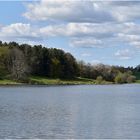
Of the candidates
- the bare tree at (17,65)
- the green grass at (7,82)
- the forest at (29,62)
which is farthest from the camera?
the forest at (29,62)

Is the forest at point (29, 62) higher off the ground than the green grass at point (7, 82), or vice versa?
the forest at point (29, 62)

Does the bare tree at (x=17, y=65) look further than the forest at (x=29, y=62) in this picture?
No

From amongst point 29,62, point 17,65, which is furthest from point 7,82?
point 29,62

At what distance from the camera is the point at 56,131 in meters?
41.9

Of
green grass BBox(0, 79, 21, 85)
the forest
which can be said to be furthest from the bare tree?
green grass BBox(0, 79, 21, 85)

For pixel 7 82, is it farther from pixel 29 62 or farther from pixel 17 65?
pixel 29 62

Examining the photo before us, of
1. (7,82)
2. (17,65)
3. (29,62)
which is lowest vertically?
(7,82)

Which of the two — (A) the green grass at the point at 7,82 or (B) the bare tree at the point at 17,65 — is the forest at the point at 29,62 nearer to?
(B) the bare tree at the point at 17,65

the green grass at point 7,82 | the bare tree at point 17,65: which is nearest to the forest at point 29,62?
the bare tree at point 17,65

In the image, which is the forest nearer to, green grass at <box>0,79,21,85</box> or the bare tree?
the bare tree

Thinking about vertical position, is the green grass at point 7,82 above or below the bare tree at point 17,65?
below

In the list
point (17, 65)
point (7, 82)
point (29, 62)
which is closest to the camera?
point (7, 82)

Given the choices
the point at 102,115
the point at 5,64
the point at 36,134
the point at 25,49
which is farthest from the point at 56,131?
the point at 25,49

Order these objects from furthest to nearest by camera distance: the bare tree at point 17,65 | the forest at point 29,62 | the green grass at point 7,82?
the forest at point 29,62 → the bare tree at point 17,65 → the green grass at point 7,82
